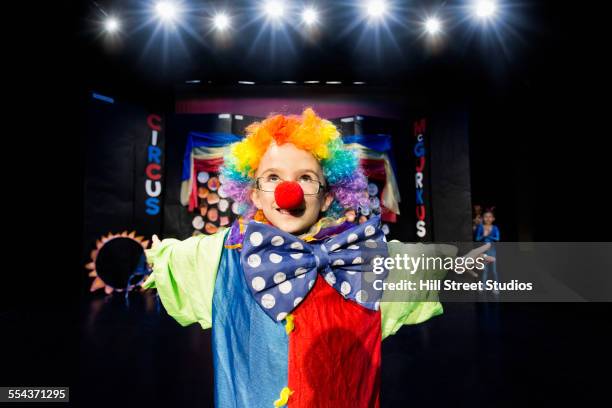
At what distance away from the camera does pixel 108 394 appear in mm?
1686

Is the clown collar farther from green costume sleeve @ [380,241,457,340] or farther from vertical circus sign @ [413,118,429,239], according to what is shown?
vertical circus sign @ [413,118,429,239]

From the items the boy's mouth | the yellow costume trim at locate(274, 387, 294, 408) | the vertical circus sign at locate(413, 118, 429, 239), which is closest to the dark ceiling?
the vertical circus sign at locate(413, 118, 429, 239)

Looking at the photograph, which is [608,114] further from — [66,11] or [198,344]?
[66,11]

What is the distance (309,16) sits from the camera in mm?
3350

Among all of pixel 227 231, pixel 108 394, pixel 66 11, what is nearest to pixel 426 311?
pixel 227 231

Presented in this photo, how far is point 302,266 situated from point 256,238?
0.12m

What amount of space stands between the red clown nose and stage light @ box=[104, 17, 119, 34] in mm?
3492

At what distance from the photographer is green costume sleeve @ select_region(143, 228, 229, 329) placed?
84cm

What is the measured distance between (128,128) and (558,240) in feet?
18.5

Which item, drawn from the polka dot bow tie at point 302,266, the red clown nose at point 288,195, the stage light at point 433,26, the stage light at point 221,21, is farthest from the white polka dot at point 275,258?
the stage light at point 433,26

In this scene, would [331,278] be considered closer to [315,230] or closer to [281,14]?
[315,230]

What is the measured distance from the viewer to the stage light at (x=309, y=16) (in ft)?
10.8

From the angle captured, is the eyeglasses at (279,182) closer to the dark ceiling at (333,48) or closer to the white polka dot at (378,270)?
the white polka dot at (378,270)

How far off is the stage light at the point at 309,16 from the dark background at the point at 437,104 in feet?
1.25
